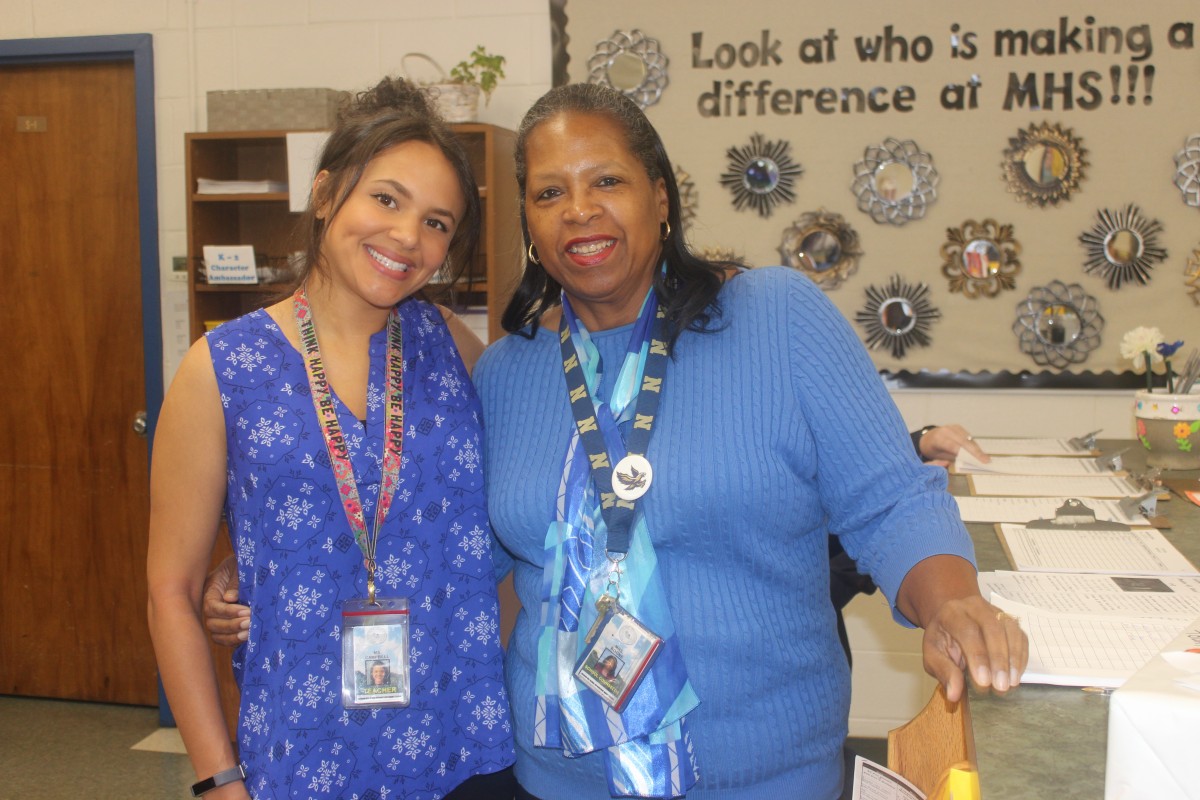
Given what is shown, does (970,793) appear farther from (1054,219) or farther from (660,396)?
(1054,219)

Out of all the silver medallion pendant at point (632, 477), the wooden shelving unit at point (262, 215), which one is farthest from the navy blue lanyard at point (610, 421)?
the wooden shelving unit at point (262, 215)

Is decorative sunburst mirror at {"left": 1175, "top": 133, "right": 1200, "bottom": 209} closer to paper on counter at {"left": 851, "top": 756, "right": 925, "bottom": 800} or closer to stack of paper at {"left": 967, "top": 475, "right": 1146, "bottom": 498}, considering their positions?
stack of paper at {"left": 967, "top": 475, "right": 1146, "bottom": 498}

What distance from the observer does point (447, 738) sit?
1.50 m

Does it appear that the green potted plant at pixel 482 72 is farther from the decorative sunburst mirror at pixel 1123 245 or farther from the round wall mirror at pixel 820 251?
the decorative sunburst mirror at pixel 1123 245

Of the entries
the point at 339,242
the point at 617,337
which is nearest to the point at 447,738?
the point at 617,337

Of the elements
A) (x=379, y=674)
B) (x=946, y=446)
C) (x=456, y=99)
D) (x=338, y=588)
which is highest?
(x=456, y=99)

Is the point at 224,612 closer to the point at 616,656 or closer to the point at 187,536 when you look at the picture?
the point at 187,536

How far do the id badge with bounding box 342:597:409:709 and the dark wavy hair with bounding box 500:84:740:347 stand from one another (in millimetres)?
479

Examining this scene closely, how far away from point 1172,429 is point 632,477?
4.72 ft

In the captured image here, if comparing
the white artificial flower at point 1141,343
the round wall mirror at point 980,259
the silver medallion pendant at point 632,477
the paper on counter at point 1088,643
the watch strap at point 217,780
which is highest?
the round wall mirror at point 980,259

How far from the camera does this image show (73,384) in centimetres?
400

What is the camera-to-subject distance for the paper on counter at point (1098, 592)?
4.08 ft

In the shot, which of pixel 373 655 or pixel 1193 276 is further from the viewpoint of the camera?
pixel 1193 276

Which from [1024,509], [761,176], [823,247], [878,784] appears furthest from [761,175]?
[878,784]
